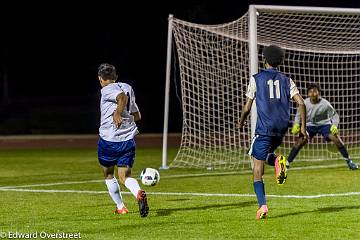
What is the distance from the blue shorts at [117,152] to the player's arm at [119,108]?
0.31m

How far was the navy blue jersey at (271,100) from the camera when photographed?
10.7 m

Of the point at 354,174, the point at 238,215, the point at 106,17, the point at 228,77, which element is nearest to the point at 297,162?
the point at 228,77

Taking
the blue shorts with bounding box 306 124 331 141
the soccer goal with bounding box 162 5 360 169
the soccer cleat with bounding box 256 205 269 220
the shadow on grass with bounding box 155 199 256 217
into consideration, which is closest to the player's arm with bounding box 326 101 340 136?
the blue shorts with bounding box 306 124 331 141

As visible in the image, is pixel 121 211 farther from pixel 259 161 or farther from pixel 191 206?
pixel 259 161

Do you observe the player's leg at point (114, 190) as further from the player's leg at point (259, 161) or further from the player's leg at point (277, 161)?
→ the player's leg at point (277, 161)

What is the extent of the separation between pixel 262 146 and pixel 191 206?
161 cm

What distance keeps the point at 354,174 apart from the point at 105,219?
7.27m

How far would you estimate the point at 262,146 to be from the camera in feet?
35.0

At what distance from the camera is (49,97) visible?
47.1 m

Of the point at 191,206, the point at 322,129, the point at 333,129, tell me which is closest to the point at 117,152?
the point at 191,206

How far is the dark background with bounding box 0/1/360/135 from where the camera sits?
1635 inches

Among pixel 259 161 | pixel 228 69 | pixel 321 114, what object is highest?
pixel 228 69

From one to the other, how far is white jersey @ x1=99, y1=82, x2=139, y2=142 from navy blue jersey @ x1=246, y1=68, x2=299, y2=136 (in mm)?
1400

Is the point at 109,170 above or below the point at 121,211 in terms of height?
above
